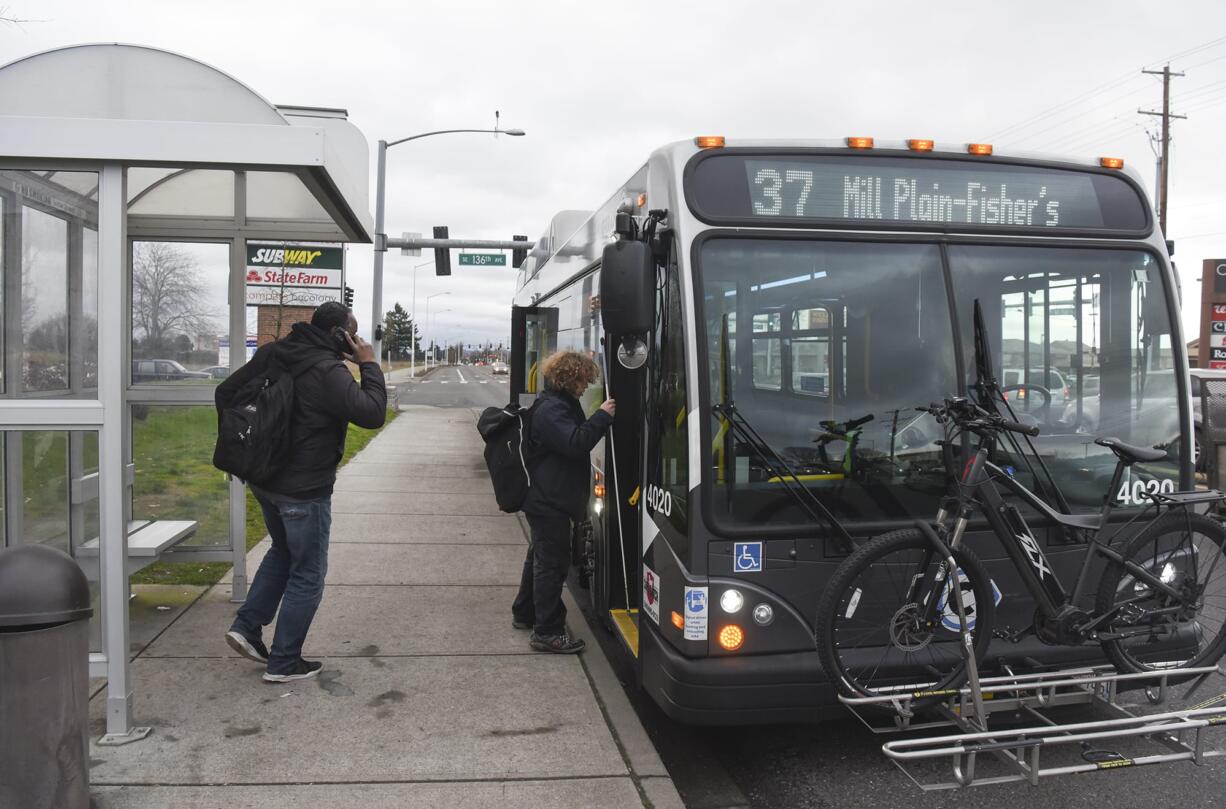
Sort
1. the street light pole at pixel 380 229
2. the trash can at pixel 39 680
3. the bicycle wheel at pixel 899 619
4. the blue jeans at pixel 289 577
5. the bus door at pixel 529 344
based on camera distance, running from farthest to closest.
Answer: the street light pole at pixel 380 229, the bus door at pixel 529 344, the blue jeans at pixel 289 577, the bicycle wheel at pixel 899 619, the trash can at pixel 39 680

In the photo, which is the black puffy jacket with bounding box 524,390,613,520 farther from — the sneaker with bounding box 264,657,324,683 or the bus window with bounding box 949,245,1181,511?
the bus window with bounding box 949,245,1181,511

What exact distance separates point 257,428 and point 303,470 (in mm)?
302

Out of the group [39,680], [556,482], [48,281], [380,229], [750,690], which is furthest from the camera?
[380,229]

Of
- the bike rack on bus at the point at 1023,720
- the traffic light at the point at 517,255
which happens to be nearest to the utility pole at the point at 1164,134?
the traffic light at the point at 517,255

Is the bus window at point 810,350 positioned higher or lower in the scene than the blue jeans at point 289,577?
higher

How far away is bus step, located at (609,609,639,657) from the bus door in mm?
3060

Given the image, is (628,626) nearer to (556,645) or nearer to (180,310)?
(556,645)

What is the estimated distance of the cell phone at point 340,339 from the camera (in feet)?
14.7

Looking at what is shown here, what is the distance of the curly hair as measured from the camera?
16.0 ft

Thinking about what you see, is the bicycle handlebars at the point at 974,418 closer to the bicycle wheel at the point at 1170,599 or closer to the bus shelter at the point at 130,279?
the bicycle wheel at the point at 1170,599

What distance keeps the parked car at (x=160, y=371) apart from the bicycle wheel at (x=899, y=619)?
4.44m

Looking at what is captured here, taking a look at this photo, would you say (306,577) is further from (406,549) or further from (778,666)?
(406,549)

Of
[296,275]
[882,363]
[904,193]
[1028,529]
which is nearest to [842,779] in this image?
[1028,529]

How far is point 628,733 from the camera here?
4188 millimetres
